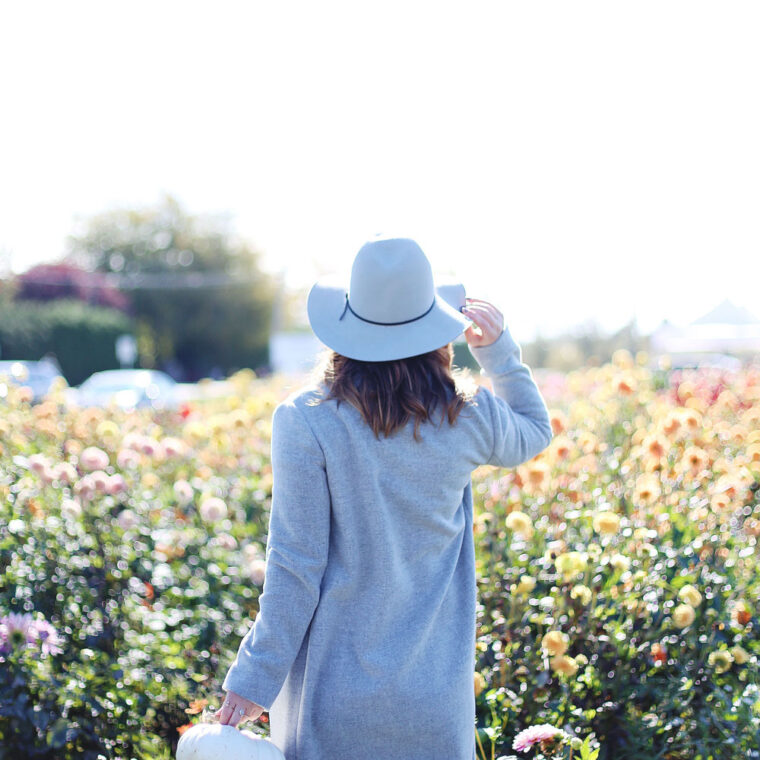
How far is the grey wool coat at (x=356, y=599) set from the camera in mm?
1404

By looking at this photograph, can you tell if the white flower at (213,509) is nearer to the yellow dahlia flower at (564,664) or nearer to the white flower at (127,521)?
the white flower at (127,521)

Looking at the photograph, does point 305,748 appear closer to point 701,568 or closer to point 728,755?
point 728,755

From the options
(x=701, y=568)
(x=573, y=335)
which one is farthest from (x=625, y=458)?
(x=573, y=335)

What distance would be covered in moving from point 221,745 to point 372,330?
76 centimetres

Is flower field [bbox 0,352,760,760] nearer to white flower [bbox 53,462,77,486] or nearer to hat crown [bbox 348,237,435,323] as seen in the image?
white flower [bbox 53,462,77,486]

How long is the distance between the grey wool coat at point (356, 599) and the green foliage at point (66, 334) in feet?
82.0

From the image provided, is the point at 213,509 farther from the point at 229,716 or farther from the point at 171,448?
the point at 229,716

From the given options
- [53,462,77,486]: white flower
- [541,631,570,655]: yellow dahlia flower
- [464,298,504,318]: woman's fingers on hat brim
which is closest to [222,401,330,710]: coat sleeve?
[464,298,504,318]: woman's fingers on hat brim

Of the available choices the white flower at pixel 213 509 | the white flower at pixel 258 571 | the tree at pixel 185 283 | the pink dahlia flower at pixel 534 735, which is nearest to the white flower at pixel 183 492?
the white flower at pixel 213 509

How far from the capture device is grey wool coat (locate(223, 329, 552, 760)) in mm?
1404

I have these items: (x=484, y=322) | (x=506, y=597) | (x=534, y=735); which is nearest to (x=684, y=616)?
(x=506, y=597)

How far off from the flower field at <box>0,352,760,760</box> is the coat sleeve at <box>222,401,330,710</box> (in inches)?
6.5

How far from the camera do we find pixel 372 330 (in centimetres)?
147

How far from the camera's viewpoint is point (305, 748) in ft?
A: 4.64
